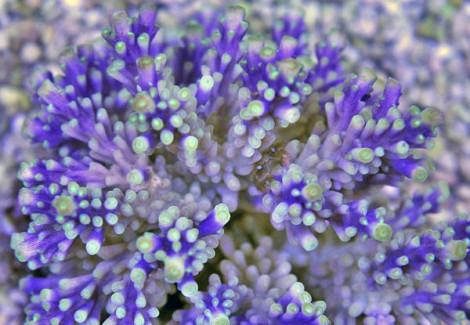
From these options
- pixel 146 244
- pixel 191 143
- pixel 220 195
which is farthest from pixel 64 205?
pixel 220 195

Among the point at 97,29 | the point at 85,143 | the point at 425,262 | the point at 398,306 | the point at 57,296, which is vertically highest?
the point at 97,29

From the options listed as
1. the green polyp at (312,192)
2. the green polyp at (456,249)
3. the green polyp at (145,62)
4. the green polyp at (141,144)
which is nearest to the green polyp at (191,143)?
the green polyp at (141,144)

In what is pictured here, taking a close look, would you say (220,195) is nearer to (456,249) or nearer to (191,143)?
(191,143)

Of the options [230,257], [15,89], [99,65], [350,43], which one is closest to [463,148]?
[350,43]

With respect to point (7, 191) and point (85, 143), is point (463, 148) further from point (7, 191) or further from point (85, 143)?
point (7, 191)

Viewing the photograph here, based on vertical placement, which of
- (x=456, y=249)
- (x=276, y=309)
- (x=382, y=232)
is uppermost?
(x=382, y=232)
